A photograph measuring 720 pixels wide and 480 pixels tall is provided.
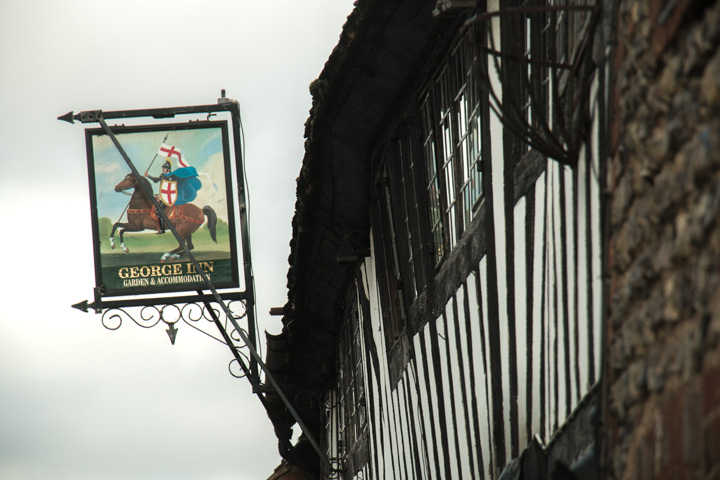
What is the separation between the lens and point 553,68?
205 inches

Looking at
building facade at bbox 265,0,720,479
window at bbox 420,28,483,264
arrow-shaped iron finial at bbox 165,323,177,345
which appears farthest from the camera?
arrow-shaped iron finial at bbox 165,323,177,345

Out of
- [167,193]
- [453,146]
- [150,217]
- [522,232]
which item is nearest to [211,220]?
[167,193]

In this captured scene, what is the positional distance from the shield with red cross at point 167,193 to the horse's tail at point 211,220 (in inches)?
14.0

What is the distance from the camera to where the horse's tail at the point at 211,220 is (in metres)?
12.4

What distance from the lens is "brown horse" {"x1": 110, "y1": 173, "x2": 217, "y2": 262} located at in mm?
12297

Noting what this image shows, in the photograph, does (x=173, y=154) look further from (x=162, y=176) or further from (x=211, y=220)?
(x=211, y=220)

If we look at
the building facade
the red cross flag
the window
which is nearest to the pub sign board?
the red cross flag

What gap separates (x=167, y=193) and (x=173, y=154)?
1.45ft

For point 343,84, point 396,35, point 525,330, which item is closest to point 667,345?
point 525,330

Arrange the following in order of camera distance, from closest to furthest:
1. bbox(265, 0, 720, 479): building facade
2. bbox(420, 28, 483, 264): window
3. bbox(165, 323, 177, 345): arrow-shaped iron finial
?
bbox(265, 0, 720, 479): building facade < bbox(420, 28, 483, 264): window < bbox(165, 323, 177, 345): arrow-shaped iron finial

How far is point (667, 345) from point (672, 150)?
0.63 metres

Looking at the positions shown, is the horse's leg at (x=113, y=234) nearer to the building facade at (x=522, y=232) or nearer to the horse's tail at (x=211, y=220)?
the horse's tail at (x=211, y=220)

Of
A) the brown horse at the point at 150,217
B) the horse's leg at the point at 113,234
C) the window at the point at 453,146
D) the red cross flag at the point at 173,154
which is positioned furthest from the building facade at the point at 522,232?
the horse's leg at the point at 113,234

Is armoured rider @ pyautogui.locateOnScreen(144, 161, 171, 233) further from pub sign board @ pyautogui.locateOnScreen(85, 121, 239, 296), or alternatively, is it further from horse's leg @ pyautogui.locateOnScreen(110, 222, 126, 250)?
horse's leg @ pyautogui.locateOnScreen(110, 222, 126, 250)
